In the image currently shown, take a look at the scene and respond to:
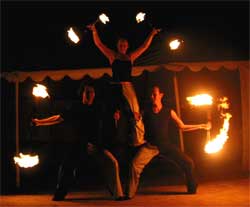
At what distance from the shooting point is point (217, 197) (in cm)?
814

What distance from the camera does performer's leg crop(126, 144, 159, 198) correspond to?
8234 millimetres

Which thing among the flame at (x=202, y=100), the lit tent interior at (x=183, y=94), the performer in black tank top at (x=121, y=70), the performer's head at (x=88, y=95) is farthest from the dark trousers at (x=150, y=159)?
the lit tent interior at (x=183, y=94)

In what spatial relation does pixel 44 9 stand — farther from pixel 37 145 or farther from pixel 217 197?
pixel 217 197

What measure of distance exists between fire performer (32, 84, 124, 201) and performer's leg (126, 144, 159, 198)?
188mm

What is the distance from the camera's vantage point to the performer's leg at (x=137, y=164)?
27.0 feet

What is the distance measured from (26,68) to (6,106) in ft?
3.83

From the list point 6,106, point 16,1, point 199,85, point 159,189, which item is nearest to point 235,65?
point 199,85

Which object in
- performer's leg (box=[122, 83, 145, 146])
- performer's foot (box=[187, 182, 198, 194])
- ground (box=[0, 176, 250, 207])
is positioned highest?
performer's leg (box=[122, 83, 145, 146])

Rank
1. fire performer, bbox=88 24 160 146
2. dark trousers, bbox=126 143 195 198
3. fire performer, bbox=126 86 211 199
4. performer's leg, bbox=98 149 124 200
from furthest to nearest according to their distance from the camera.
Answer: fire performer, bbox=88 24 160 146 → fire performer, bbox=126 86 211 199 → dark trousers, bbox=126 143 195 198 → performer's leg, bbox=98 149 124 200

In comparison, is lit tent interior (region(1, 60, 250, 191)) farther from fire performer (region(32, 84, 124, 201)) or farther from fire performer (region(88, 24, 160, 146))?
fire performer (region(32, 84, 124, 201))

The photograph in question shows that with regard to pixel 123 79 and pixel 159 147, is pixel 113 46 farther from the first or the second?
pixel 159 147

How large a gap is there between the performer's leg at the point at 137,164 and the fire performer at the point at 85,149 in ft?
0.62

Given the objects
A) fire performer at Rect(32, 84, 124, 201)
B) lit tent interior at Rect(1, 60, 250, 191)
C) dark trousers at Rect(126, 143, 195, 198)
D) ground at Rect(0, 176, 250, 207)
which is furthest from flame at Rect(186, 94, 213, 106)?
lit tent interior at Rect(1, 60, 250, 191)

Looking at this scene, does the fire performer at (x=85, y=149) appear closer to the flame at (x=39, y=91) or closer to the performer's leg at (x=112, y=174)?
the performer's leg at (x=112, y=174)
